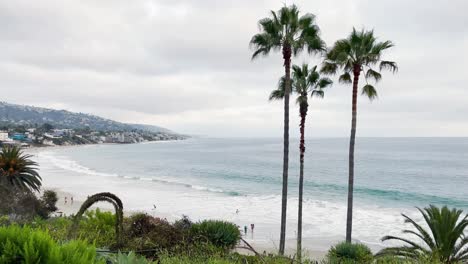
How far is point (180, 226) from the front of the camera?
459 inches

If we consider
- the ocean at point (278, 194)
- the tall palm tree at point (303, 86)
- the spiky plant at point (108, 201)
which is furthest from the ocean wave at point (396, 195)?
the spiky plant at point (108, 201)

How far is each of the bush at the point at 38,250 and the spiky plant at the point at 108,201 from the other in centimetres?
365

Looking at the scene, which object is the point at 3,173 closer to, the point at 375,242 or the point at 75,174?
the point at 375,242

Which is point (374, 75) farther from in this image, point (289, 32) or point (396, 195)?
point (396, 195)

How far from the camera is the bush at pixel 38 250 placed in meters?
3.19

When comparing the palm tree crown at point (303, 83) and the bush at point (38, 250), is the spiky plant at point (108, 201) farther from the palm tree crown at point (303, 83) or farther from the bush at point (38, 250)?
the palm tree crown at point (303, 83)

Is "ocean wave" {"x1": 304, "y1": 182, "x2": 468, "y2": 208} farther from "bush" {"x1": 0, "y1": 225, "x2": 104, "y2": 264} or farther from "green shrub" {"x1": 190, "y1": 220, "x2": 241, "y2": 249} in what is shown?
"bush" {"x1": 0, "y1": 225, "x2": 104, "y2": 264}

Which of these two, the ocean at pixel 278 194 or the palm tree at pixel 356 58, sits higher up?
the palm tree at pixel 356 58

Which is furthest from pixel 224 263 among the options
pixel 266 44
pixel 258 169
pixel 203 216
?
pixel 258 169

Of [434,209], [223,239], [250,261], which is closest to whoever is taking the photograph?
[250,261]

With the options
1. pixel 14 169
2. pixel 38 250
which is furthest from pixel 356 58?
pixel 14 169

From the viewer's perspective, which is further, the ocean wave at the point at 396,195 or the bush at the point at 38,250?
the ocean wave at the point at 396,195

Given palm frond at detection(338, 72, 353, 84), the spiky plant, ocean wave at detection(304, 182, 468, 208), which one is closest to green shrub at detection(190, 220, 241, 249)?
the spiky plant

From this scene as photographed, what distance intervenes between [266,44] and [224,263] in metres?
13.1
